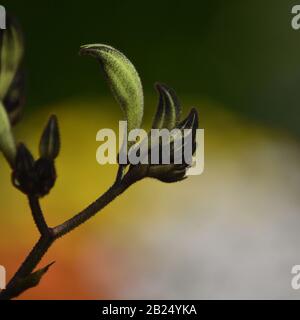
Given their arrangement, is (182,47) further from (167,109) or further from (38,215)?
(38,215)

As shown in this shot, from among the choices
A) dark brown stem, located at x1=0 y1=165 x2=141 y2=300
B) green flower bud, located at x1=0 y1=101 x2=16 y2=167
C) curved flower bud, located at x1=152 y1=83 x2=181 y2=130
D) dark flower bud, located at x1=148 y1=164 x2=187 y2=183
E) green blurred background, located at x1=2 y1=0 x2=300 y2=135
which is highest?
green blurred background, located at x1=2 y1=0 x2=300 y2=135

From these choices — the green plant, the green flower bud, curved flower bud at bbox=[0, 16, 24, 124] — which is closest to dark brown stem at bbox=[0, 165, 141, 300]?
the green plant

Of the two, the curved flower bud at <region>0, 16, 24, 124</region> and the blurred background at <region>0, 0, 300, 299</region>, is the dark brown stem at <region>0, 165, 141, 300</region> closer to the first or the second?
the blurred background at <region>0, 0, 300, 299</region>

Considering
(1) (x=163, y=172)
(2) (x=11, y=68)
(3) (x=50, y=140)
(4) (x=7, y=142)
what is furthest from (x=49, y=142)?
(1) (x=163, y=172)

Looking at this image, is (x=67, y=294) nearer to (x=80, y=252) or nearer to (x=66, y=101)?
(x=80, y=252)

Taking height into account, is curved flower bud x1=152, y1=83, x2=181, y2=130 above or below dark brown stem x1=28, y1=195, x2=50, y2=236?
above

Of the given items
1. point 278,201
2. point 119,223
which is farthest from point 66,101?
point 278,201

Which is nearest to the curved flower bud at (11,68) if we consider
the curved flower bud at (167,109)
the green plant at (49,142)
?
the green plant at (49,142)

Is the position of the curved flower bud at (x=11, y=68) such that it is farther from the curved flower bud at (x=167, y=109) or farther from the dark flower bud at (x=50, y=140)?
the curved flower bud at (x=167, y=109)
